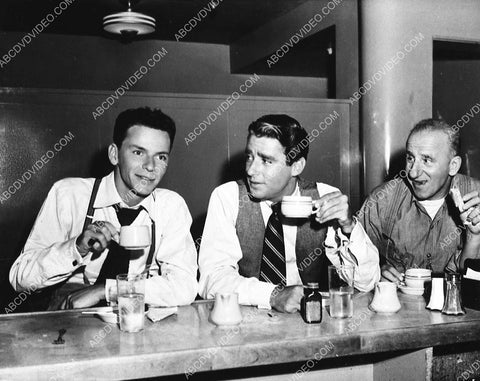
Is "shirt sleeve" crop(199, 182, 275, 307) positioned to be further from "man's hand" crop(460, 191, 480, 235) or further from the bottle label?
"man's hand" crop(460, 191, 480, 235)

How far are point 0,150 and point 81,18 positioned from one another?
209cm

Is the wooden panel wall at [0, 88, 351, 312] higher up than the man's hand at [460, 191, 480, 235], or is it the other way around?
the wooden panel wall at [0, 88, 351, 312]

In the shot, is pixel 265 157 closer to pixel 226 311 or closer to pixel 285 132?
pixel 285 132

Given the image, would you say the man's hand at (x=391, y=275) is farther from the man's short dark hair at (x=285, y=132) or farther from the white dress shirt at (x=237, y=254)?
the man's short dark hair at (x=285, y=132)

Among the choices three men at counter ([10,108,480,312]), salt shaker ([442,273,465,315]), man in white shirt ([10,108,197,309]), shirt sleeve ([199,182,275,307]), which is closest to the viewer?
salt shaker ([442,273,465,315])

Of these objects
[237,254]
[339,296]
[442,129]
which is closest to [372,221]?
[442,129]

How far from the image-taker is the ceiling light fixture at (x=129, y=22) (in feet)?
16.0

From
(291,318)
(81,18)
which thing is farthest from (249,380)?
(81,18)

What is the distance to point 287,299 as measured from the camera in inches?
78.5

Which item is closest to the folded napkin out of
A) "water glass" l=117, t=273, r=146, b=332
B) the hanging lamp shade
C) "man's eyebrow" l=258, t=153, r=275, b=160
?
"water glass" l=117, t=273, r=146, b=332

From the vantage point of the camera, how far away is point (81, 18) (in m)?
5.88

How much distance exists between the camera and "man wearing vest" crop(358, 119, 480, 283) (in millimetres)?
2961

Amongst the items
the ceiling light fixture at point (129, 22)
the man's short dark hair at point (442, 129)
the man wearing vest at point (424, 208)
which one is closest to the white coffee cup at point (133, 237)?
the man wearing vest at point (424, 208)

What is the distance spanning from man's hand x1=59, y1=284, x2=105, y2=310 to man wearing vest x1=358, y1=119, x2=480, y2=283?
1.60m
